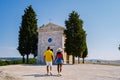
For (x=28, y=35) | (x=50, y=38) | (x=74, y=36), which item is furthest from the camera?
(x=28, y=35)

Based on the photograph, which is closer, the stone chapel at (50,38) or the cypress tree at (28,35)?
the stone chapel at (50,38)

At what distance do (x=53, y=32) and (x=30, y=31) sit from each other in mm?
4535

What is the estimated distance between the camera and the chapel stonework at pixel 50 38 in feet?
127

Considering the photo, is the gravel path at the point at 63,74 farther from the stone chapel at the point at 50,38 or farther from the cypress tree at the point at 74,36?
the stone chapel at the point at 50,38

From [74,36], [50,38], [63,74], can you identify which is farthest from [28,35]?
[63,74]

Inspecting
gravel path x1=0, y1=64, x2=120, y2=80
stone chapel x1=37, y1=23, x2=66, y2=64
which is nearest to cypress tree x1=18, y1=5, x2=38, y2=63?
stone chapel x1=37, y1=23, x2=66, y2=64

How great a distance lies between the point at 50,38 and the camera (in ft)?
129

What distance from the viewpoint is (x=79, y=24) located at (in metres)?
38.3

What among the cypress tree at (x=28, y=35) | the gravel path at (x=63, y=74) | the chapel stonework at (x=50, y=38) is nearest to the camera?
the gravel path at (x=63, y=74)

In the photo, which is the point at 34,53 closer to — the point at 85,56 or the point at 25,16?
the point at 25,16

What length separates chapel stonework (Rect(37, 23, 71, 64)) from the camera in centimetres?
3869

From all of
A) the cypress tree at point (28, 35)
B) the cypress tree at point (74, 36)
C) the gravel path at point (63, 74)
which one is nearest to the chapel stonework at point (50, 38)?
the cypress tree at point (74, 36)

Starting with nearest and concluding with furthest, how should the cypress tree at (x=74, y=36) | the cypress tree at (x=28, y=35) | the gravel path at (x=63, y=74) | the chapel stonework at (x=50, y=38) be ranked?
the gravel path at (x=63, y=74)
the cypress tree at (x=74, y=36)
the chapel stonework at (x=50, y=38)
the cypress tree at (x=28, y=35)

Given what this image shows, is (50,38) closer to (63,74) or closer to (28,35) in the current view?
(28,35)
